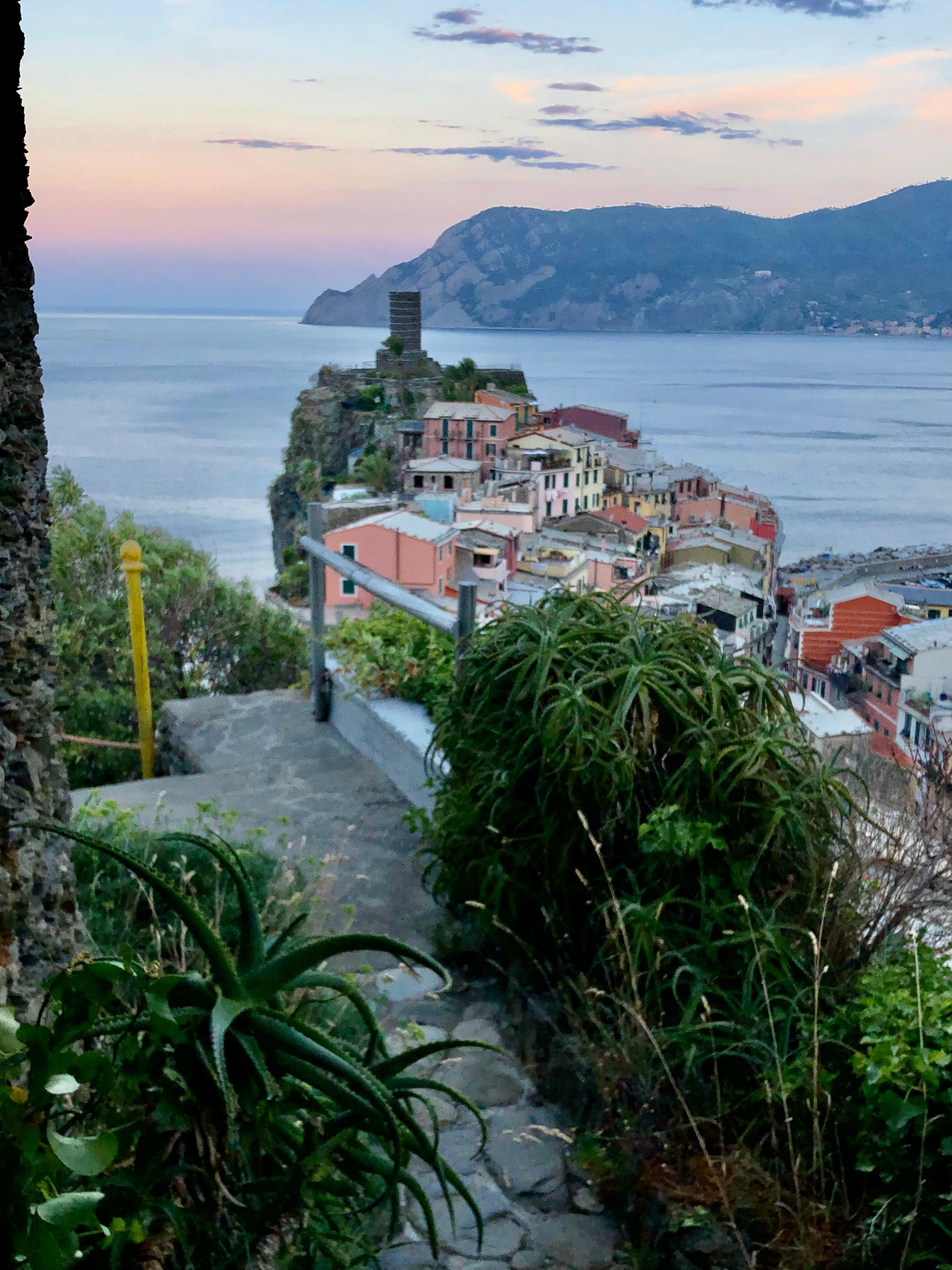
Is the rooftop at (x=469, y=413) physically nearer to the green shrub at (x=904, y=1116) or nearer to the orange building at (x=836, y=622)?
the orange building at (x=836, y=622)

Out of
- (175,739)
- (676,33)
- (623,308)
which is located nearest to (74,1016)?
(175,739)

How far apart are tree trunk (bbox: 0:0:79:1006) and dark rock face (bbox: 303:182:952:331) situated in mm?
40529

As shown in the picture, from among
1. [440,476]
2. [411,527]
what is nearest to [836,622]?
[411,527]

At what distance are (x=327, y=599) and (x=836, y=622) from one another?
32.0ft

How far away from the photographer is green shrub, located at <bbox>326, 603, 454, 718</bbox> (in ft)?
14.3

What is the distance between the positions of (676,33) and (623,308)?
59.6 m

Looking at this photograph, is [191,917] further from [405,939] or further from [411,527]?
[411,527]

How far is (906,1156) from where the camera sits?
66.9 inches

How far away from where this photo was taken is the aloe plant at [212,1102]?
38.1 inches

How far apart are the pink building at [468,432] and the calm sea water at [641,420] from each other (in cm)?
760

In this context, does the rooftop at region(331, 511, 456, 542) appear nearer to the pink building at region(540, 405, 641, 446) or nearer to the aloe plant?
the aloe plant

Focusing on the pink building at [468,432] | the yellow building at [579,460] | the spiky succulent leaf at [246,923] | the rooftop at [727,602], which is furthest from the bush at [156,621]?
the pink building at [468,432]

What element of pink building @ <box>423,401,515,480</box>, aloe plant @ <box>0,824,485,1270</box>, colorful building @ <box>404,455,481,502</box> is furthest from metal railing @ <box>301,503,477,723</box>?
pink building @ <box>423,401,515,480</box>

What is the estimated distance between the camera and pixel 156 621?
6.77 meters
